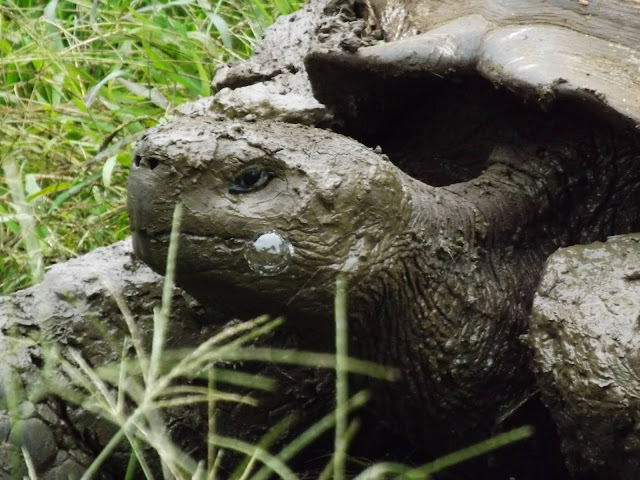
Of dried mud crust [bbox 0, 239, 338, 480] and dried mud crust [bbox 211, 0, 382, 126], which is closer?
dried mud crust [bbox 0, 239, 338, 480]

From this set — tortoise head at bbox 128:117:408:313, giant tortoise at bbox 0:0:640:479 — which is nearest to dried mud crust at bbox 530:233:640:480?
giant tortoise at bbox 0:0:640:479

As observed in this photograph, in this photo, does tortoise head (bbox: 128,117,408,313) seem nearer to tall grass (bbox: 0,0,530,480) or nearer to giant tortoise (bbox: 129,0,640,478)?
giant tortoise (bbox: 129,0,640,478)

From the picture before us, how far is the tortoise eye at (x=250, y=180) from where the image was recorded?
2219 mm

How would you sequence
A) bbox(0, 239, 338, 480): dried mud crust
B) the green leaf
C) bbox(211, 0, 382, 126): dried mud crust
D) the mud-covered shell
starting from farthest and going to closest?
the green leaf → bbox(211, 0, 382, 126): dried mud crust → bbox(0, 239, 338, 480): dried mud crust → the mud-covered shell

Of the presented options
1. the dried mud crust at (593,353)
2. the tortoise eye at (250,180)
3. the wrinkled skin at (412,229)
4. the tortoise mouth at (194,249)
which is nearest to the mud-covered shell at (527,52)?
the wrinkled skin at (412,229)

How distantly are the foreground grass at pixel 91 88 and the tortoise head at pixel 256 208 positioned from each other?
4.51 ft

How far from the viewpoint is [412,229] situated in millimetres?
2395

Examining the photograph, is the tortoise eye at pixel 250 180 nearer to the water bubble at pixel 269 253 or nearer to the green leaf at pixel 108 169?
the water bubble at pixel 269 253

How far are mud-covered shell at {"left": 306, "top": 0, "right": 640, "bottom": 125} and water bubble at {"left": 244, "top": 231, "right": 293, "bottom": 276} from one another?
0.54 metres

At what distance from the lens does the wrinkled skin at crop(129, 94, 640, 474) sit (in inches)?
86.6

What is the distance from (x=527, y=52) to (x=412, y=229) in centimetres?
40

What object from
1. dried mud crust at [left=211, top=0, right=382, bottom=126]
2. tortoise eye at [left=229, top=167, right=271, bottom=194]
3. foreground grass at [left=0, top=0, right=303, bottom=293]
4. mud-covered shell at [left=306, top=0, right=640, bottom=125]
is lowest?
foreground grass at [left=0, top=0, right=303, bottom=293]

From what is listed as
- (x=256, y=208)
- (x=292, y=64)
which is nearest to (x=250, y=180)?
(x=256, y=208)

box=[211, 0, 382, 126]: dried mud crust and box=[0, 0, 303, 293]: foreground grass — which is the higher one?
box=[211, 0, 382, 126]: dried mud crust
